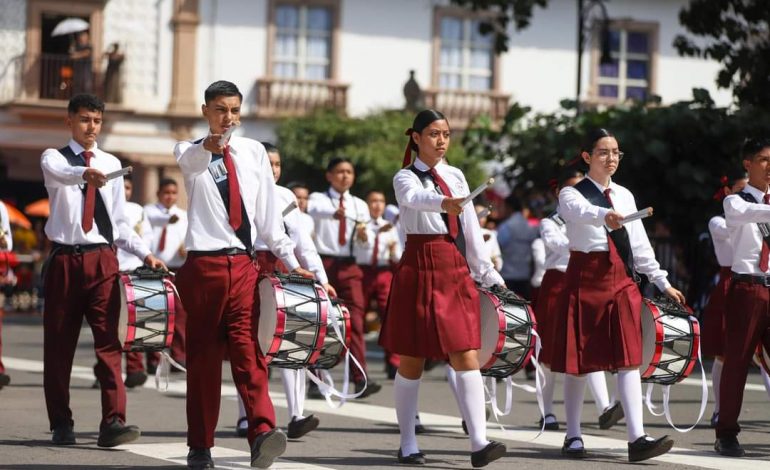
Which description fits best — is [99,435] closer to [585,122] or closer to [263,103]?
[585,122]

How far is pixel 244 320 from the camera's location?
8.17 metres

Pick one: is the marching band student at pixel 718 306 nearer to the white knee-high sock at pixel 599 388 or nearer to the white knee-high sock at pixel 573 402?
the white knee-high sock at pixel 599 388

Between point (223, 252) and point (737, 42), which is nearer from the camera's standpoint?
point (223, 252)

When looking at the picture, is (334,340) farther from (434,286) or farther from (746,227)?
(746,227)

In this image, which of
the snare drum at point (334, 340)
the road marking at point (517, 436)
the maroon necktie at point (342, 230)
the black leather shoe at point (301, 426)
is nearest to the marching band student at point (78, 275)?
the road marking at point (517, 436)

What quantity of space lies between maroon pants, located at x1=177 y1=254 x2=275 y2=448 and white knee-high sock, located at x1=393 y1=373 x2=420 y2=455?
3.78 ft

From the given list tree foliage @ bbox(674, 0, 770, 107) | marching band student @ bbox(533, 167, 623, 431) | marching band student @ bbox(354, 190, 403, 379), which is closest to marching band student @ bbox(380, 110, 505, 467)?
marching band student @ bbox(533, 167, 623, 431)

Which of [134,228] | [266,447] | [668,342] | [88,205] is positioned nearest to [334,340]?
[266,447]

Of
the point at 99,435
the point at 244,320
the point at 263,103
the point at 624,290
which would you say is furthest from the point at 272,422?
the point at 263,103

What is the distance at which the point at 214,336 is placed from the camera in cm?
816

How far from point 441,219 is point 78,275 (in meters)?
2.34

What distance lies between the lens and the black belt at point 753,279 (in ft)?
32.7

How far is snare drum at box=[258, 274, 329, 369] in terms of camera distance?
8.27 metres

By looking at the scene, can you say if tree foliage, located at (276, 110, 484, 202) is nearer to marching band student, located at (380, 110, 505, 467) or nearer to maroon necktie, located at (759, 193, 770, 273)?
maroon necktie, located at (759, 193, 770, 273)
